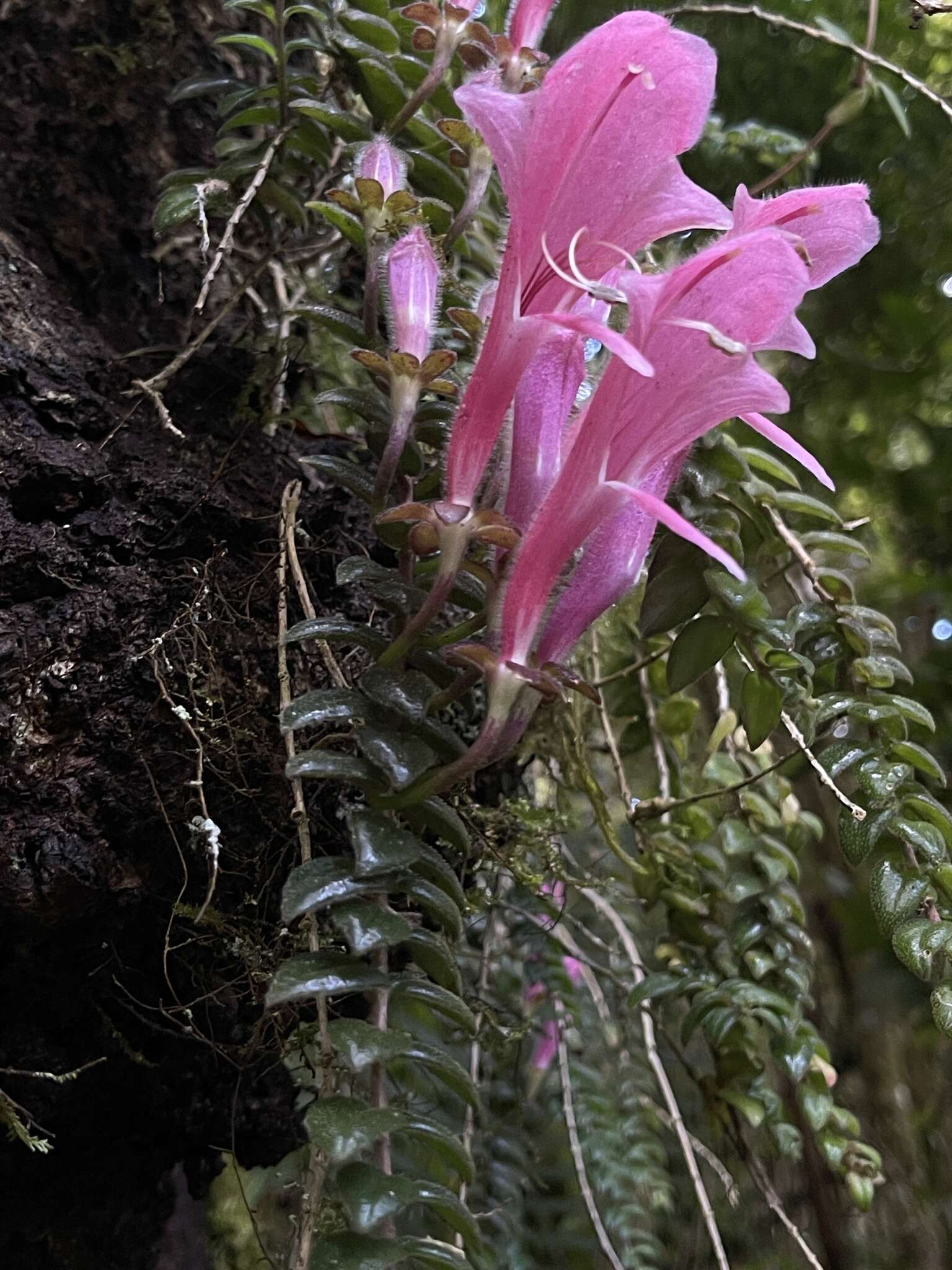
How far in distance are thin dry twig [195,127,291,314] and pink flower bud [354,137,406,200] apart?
0.39 feet

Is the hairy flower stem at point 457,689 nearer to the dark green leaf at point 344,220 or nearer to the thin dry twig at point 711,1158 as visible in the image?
the dark green leaf at point 344,220

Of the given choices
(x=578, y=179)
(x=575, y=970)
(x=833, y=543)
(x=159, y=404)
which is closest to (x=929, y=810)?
(x=833, y=543)

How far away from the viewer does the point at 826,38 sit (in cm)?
87

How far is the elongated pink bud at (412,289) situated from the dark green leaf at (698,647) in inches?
11.8

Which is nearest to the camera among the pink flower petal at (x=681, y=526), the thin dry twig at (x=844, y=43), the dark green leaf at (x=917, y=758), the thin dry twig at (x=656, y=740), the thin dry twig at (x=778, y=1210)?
the pink flower petal at (x=681, y=526)

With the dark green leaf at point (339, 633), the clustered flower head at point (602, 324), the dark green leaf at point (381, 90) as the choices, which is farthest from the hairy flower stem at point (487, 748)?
the dark green leaf at point (381, 90)

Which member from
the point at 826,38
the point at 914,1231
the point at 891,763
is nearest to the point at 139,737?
the point at 891,763

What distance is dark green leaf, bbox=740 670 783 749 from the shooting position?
0.71 metres

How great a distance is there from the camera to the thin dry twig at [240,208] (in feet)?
2.31

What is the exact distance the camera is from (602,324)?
53 cm

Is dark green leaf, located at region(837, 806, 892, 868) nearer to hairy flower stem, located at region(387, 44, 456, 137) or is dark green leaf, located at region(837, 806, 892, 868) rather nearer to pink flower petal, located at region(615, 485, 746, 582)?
pink flower petal, located at region(615, 485, 746, 582)

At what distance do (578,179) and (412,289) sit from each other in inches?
5.3

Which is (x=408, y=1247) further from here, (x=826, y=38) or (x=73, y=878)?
(x=826, y=38)

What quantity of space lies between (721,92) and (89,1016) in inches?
62.5
